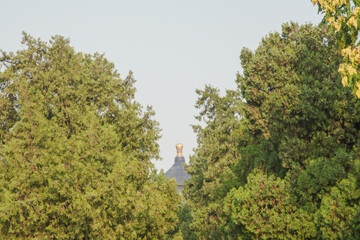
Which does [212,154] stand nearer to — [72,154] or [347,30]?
[72,154]

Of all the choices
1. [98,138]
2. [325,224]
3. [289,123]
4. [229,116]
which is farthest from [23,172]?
[229,116]

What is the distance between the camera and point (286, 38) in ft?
93.1

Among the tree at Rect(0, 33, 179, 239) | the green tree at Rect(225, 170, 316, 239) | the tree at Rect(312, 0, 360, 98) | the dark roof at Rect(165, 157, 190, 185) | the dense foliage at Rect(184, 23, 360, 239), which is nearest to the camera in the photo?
the tree at Rect(312, 0, 360, 98)

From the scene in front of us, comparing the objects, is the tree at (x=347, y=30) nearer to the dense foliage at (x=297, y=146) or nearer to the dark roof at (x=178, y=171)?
the dense foliage at (x=297, y=146)

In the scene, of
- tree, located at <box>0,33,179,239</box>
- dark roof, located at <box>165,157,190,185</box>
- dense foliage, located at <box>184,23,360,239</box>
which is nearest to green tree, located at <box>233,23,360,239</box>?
dense foliage, located at <box>184,23,360,239</box>

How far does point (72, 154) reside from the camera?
25672 millimetres

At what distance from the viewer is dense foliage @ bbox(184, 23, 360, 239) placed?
19.8 m

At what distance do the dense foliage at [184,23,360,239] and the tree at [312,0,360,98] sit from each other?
6704 mm

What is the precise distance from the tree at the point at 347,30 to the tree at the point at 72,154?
16094 millimetres

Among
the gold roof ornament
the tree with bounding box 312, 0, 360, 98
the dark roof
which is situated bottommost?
the tree with bounding box 312, 0, 360, 98

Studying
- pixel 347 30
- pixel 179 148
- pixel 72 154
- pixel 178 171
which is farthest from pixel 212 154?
pixel 179 148

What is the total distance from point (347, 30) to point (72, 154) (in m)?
17.4

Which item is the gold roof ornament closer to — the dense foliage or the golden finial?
the golden finial

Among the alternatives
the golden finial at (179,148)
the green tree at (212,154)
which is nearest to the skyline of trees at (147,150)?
the green tree at (212,154)
